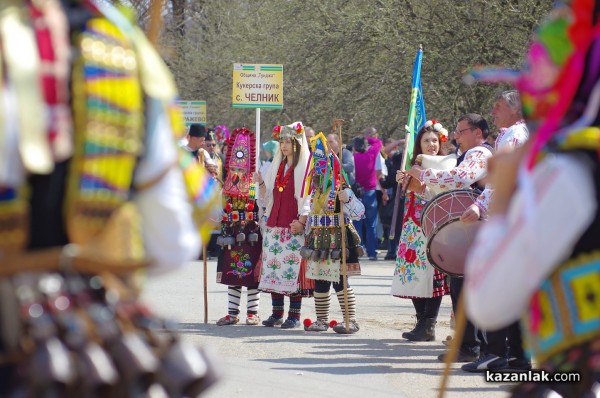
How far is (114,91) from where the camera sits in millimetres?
3064

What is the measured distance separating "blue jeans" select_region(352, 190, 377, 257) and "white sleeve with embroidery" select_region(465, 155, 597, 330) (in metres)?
16.2

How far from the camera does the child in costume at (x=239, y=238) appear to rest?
11344 millimetres

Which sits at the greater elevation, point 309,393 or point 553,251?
point 553,251

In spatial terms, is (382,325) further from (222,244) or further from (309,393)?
(309,393)

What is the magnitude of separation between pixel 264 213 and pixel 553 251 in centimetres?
884

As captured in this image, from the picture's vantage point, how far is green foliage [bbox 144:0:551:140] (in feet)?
65.0

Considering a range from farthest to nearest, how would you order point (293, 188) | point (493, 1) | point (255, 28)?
point (255, 28)
point (493, 1)
point (293, 188)

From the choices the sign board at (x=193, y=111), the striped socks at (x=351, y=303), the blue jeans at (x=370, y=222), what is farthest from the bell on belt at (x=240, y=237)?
the sign board at (x=193, y=111)

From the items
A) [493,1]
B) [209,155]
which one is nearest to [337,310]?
[209,155]

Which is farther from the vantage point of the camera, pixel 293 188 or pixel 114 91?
pixel 293 188

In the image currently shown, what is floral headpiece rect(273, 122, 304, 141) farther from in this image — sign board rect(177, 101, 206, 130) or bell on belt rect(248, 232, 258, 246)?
sign board rect(177, 101, 206, 130)

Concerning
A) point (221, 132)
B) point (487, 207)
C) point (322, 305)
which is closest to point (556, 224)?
point (487, 207)

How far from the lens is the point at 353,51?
23094mm

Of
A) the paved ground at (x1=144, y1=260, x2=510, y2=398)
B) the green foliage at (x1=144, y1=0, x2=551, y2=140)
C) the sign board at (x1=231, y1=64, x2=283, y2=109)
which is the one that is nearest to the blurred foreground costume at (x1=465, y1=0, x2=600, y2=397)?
the paved ground at (x1=144, y1=260, x2=510, y2=398)
